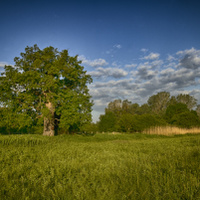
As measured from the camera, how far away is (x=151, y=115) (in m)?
31.1

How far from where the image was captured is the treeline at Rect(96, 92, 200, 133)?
29484 millimetres

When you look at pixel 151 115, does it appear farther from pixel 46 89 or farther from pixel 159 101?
pixel 159 101

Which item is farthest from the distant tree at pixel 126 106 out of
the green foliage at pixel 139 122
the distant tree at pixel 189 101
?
the green foliage at pixel 139 122

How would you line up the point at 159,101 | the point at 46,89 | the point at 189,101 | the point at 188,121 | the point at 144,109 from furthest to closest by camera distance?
the point at 144,109, the point at 159,101, the point at 189,101, the point at 188,121, the point at 46,89

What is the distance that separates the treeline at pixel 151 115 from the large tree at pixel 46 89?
51.0ft

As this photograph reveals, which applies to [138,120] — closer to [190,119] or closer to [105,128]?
[190,119]

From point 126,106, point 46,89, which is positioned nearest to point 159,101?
point 126,106

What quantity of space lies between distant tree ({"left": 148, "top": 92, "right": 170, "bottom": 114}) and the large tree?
47.2 meters

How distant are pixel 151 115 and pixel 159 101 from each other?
32470mm

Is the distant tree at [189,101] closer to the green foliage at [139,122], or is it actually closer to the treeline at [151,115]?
the treeline at [151,115]

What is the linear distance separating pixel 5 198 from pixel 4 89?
49.5 ft

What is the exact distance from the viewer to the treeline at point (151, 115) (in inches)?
1161

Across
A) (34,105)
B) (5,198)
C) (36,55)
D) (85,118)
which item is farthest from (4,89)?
(5,198)

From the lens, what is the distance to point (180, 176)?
2781 millimetres
